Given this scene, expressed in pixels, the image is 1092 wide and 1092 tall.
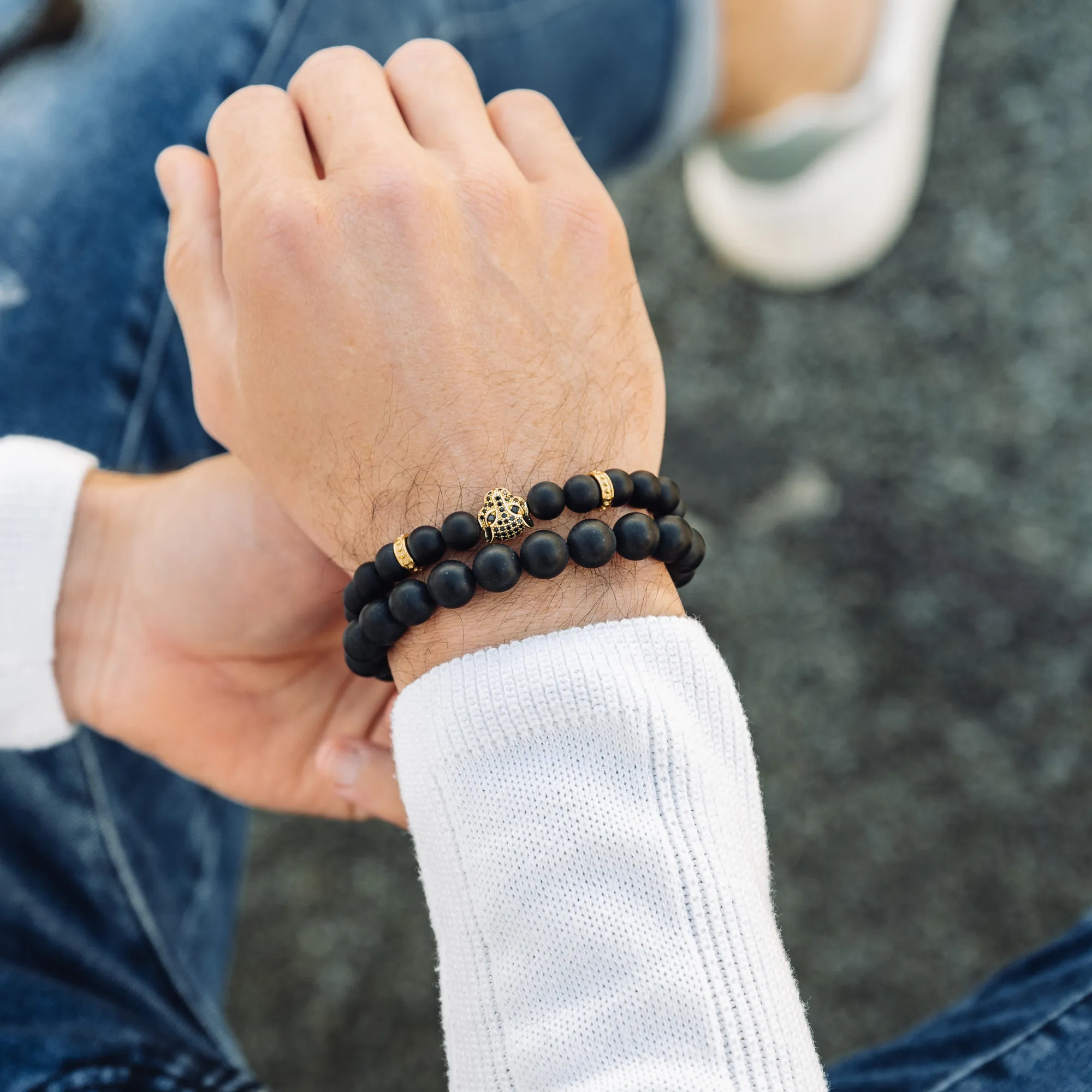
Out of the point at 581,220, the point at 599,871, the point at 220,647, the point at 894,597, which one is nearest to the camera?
the point at 599,871

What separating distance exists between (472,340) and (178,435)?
368mm

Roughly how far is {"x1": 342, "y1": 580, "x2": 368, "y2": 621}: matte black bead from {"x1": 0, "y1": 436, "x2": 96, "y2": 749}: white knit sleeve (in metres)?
0.24

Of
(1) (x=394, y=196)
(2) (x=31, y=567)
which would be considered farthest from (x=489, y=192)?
(2) (x=31, y=567)

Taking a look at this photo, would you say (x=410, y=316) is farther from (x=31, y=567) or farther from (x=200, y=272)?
(x=31, y=567)

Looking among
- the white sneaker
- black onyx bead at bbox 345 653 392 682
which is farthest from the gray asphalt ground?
black onyx bead at bbox 345 653 392 682

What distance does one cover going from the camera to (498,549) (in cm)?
54

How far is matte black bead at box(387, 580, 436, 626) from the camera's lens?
1.78ft

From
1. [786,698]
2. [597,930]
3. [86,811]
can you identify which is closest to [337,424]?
[597,930]

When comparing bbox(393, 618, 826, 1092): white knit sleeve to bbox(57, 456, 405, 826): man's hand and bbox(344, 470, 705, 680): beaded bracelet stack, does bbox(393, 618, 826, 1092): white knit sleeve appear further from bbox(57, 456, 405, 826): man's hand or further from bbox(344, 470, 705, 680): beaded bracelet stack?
bbox(57, 456, 405, 826): man's hand

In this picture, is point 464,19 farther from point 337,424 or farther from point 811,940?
point 811,940

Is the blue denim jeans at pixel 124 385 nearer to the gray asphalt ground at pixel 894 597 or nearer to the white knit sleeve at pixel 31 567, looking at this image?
the white knit sleeve at pixel 31 567

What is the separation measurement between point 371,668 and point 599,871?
7.3 inches

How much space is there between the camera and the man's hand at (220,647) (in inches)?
27.1

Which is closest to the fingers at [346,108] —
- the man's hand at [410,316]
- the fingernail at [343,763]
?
the man's hand at [410,316]
